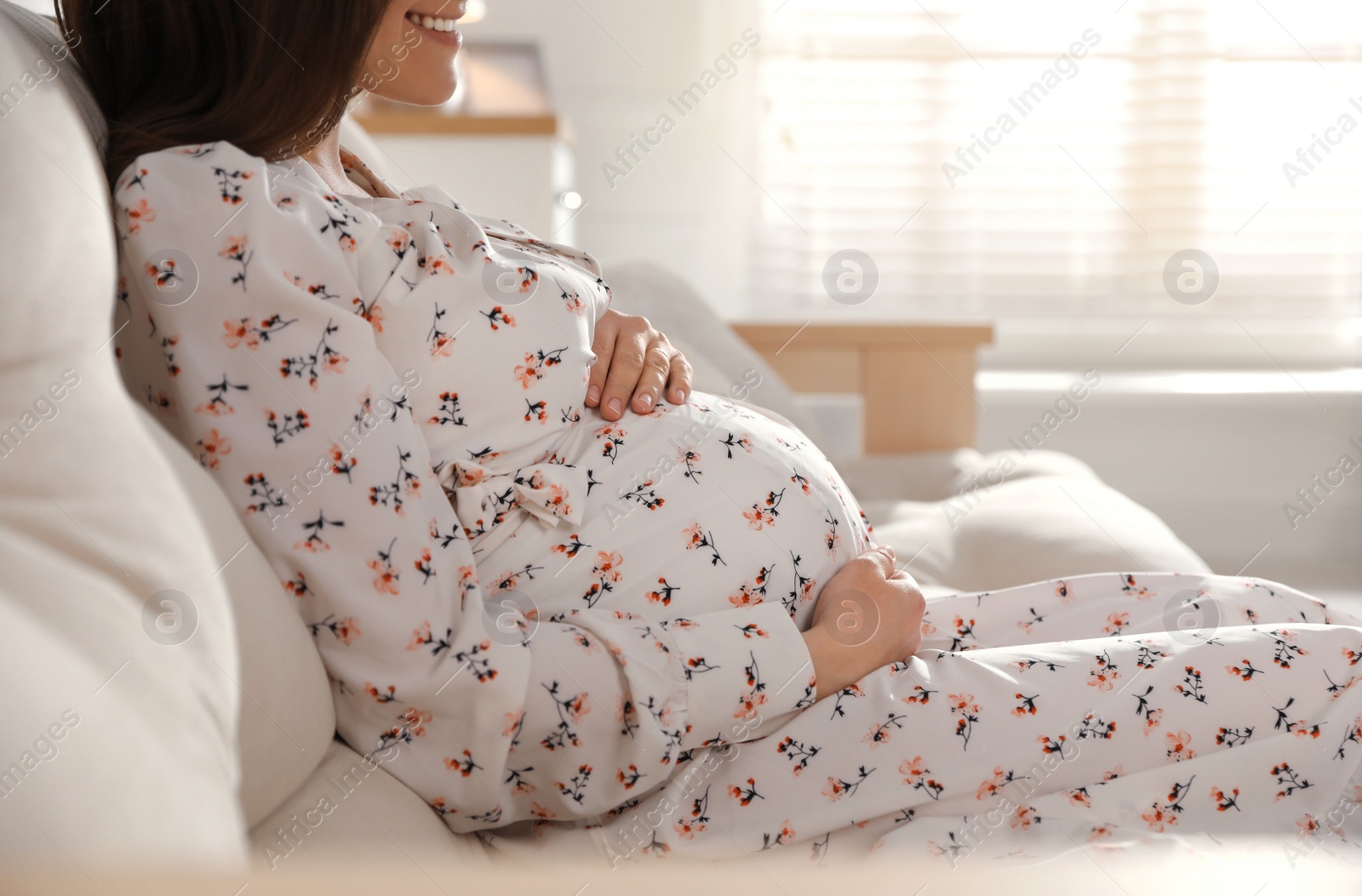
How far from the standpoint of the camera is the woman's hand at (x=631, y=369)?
73 cm

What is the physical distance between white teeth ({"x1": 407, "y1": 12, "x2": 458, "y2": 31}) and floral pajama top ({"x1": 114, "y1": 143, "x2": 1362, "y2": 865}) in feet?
0.60

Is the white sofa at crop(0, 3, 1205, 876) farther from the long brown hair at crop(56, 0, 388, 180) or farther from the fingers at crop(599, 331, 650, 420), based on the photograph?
the fingers at crop(599, 331, 650, 420)

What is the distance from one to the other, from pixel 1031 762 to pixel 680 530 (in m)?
0.25

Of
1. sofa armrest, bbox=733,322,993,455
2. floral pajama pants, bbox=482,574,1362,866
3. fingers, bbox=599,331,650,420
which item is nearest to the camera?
floral pajama pants, bbox=482,574,1362,866

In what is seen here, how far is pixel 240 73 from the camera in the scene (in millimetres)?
669

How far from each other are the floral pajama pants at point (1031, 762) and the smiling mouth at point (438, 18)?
584 mm

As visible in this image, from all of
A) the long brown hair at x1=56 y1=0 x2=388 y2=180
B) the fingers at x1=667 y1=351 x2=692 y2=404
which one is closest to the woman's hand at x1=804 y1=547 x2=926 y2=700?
the fingers at x1=667 y1=351 x2=692 y2=404

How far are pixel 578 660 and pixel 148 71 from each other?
0.48m

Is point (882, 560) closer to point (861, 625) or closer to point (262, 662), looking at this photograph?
point (861, 625)

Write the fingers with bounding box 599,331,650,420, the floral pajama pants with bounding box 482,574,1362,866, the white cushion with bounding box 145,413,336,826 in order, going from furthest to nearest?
the fingers with bounding box 599,331,650,420, the floral pajama pants with bounding box 482,574,1362,866, the white cushion with bounding box 145,413,336,826

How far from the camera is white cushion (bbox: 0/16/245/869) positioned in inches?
13.2

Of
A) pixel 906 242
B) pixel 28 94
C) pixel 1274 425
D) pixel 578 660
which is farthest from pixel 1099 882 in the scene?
pixel 1274 425

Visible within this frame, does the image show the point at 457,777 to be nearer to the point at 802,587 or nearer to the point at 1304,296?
the point at 802,587

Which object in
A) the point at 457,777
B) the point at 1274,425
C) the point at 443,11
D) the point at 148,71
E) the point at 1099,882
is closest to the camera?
the point at 1099,882
